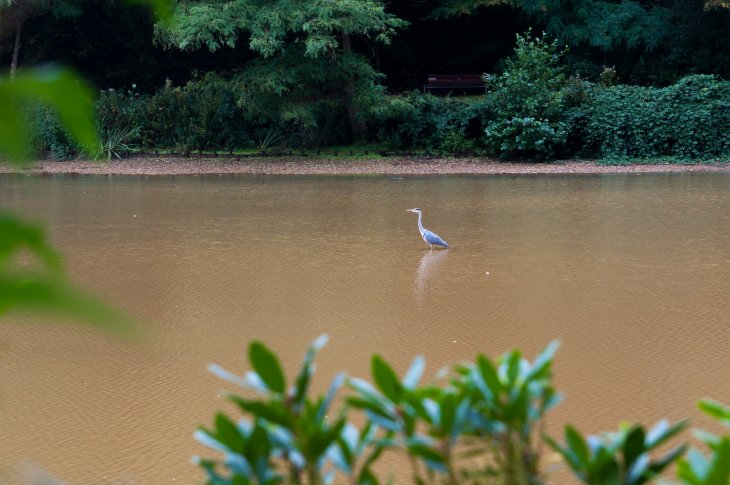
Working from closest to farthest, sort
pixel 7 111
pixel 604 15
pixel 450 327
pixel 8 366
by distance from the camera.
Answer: pixel 7 111, pixel 8 366, pixel 450 327, pixel 604 15

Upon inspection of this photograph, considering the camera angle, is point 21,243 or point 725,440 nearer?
point 21,243

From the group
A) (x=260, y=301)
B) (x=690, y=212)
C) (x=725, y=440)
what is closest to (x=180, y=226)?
(x=260, y=301)

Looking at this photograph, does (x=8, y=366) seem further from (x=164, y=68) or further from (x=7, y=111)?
(x=164, y=68)

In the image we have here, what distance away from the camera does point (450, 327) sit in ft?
24.9

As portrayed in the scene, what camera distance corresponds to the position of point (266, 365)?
1183 mm

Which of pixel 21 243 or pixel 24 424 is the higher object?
pixel 21 243

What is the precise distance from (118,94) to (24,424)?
2004 centimetres

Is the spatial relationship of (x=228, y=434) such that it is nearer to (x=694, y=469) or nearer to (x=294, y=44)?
(x=694, y=469)

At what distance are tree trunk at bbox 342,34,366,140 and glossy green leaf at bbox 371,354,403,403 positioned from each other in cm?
2052

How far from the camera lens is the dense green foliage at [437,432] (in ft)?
3.92

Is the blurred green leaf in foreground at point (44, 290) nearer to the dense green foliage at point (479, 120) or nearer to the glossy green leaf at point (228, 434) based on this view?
the glossy green leaf at point (228, 434)

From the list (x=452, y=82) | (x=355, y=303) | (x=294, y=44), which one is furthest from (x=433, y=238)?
(x=452, y=82)

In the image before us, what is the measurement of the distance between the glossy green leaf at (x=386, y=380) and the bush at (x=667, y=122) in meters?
20.3

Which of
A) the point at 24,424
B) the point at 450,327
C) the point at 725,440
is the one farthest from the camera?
the point at 450,327
